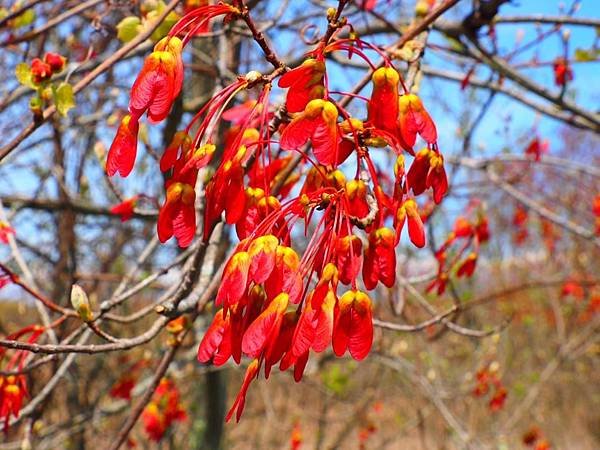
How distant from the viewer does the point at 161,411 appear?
2.95m

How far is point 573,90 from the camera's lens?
5.09 meters

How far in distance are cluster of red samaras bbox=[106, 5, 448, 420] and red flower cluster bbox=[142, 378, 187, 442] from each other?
1835mm

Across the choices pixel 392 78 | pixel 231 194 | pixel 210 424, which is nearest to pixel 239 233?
pixel 231 194

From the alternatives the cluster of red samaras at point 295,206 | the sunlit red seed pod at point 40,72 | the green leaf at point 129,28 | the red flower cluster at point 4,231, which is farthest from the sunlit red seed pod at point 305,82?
the red flower cluster at point 4,231

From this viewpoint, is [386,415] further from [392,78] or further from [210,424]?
[392,78]

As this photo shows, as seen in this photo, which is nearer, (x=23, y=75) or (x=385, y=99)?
(x=385, y=99)

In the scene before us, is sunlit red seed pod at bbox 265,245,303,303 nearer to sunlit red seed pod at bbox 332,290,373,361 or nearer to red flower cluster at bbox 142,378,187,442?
sunlit red seed pod at bbox 332,290,373,361

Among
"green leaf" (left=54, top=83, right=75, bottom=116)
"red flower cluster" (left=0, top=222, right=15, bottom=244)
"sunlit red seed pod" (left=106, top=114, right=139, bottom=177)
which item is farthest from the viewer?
"red flower cluster" (left=0, top=222, right=15, bottom=244)

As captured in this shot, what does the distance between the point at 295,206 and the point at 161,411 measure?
2319 millimetres

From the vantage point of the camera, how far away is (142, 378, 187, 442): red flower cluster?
9.00 feet

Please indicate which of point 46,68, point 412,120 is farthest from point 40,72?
point 412,120

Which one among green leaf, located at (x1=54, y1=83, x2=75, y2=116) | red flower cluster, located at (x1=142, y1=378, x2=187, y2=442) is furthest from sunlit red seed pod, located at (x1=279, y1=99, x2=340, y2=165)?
red flower cluster, located at (x1=142, y1=378, x2=187, y2=442)

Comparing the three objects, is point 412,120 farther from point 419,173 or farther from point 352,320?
point 352,320

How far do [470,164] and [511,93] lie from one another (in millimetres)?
626
